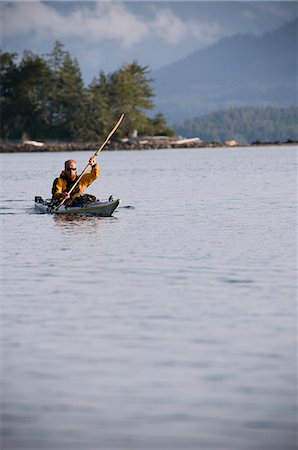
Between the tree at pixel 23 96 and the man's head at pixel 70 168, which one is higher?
the tree at pixel 23 96

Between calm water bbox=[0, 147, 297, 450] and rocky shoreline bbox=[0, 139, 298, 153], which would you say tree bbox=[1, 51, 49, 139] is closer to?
rocky shoreline bbox=[0, 139, 298, 153]

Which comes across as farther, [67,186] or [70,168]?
[67,186]

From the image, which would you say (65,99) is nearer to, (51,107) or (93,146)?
(51,107)

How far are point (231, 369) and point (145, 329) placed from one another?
7.27ft

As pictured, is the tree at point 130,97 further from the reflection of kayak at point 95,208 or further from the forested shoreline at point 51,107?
the reflection of kayak at point 95,208

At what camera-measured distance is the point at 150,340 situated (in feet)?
40.2

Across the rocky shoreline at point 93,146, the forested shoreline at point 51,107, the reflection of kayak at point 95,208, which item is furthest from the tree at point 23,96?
the reflection of kayak at point 95,208

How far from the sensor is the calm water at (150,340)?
9.07m

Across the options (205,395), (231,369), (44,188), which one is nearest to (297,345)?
(231,369)

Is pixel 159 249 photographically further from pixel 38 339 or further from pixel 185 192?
pixel 185 192

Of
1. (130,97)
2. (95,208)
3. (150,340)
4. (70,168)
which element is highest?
(130,97)

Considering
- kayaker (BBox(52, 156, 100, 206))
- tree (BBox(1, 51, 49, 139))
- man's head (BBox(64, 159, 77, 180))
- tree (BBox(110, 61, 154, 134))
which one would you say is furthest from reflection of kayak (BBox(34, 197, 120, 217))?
tree (BBox(110, 61, 154, 134))

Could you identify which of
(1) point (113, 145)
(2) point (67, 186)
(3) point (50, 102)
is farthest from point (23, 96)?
(2) point (67, 186)

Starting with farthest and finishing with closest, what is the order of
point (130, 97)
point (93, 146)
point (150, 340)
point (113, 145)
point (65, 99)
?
point (130, 97) < point (113, 145) < point (93, 146) < point (65, 99) < point (150, 340)
